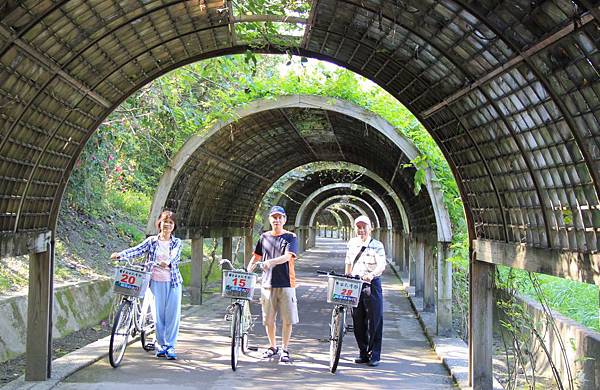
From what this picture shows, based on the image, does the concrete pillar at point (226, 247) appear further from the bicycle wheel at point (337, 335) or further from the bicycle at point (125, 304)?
the bicycle wheel at point (337, 335)

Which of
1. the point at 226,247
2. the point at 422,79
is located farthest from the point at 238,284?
the point at 226,247

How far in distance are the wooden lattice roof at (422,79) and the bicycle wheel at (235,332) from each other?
6.74ft

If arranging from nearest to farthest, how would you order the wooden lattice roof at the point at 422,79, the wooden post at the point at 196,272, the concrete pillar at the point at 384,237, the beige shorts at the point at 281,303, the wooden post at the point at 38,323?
the wooden lattice roof at the point at 422,79
the wooden post at the point at 38,323
the beige shorts at the point at 281,303
the wooden post at the point at 196,272
the concrete pillar at the point at 384,237

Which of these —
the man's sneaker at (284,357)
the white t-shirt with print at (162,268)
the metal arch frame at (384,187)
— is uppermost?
the metal arch frame at (384,187)

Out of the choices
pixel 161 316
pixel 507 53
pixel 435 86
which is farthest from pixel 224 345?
pixel 507 53

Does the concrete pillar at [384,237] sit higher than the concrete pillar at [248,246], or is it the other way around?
the concrete pillar at [384,237]

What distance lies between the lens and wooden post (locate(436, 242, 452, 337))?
9.89 m

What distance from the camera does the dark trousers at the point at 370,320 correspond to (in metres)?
8.02

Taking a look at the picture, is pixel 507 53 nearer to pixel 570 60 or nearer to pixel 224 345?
pixel 570 60

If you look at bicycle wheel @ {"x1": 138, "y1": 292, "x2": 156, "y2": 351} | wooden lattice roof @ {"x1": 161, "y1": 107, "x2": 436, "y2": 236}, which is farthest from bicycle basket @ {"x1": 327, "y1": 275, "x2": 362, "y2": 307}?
wooden lattice roof @ {"x1": 161, "y1": 107, "x2": 436, "y2": 236}

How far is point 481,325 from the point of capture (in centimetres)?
691

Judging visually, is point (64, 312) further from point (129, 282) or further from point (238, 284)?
point (238, 284)

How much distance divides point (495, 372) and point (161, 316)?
4.09 m

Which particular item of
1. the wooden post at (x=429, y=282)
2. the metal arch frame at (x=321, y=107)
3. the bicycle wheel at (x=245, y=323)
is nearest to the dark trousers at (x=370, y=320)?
the bicycle wheel at (x=245, y=323)
